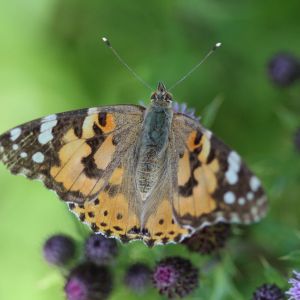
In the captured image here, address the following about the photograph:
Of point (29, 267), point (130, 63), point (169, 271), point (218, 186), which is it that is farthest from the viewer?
point (130, 63)

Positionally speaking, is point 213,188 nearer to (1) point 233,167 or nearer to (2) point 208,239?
(1) point 233,167

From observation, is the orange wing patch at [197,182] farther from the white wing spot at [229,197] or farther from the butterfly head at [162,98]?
the butterfly head at [162,98]

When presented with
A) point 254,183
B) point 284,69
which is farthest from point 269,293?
point 284,69

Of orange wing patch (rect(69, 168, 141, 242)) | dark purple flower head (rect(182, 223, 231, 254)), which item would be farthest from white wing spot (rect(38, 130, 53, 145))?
dark purple flower head (rect(182, 223, 231, 254))

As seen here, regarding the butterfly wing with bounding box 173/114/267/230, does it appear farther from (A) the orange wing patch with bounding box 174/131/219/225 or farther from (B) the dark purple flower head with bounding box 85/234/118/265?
(B) the dark purple flower head with bounding box 85/234/118/265

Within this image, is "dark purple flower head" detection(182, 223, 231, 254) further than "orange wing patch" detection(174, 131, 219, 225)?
Yes

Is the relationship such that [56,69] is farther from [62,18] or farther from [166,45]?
[166,45]

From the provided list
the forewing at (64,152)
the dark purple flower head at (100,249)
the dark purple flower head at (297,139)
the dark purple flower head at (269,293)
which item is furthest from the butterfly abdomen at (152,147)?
the dark purple flower head at (297,139)

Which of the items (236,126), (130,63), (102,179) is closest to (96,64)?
(130,63)
